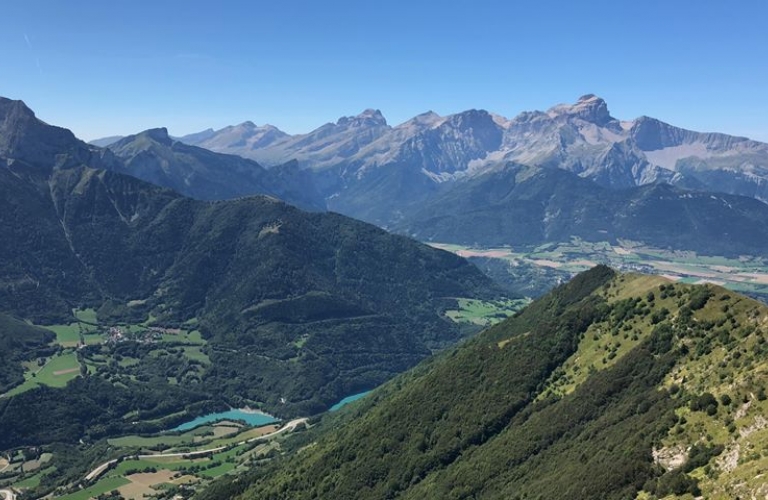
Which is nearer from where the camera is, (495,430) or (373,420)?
(495,430)

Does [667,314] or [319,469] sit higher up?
[667,314]

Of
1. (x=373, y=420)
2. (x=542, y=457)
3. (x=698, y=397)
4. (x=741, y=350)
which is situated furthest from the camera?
(x=373, y=420)

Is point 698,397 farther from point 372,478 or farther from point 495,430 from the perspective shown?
point 372,478

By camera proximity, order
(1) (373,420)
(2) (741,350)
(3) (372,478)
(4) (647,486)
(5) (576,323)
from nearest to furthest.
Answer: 1. (4) (647,486)
2. (2) (741,350)
3. (3) (372,478)
4. (5) (576,323)
5. (1) (373,420)

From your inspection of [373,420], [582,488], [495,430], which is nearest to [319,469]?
[373,420]

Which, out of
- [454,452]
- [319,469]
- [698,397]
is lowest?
[319,469]

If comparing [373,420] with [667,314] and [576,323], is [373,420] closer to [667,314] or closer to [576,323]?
[576,323]
